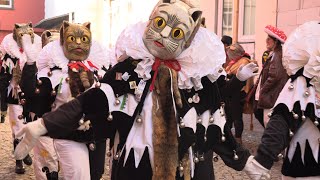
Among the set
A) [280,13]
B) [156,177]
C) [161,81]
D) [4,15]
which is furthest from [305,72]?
[4,15]

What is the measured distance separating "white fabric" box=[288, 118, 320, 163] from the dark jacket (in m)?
3.51

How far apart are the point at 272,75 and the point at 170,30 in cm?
403

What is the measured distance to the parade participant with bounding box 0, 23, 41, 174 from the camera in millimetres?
6598

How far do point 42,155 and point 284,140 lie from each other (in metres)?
2.83

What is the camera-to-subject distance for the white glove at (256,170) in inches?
122

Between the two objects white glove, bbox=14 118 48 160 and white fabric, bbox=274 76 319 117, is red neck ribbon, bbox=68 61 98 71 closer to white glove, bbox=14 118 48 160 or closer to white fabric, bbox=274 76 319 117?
white glove, bbox=14 118 48 160

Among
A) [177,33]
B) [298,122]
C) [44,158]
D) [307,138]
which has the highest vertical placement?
[177,33]

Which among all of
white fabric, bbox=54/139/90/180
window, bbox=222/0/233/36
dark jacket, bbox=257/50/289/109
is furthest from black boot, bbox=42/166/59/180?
window, bbox=222/0/233/36

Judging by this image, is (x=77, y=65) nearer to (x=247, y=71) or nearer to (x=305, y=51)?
(x=247, y=71)

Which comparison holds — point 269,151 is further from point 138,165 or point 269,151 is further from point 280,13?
point 280,13

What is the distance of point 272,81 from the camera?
6734 millimetres

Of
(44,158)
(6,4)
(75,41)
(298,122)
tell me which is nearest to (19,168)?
(44,158)

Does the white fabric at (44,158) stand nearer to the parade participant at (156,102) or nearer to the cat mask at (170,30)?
the parade participant at (156,102)

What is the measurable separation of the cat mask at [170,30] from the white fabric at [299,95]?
72cm
